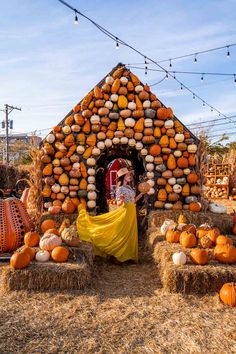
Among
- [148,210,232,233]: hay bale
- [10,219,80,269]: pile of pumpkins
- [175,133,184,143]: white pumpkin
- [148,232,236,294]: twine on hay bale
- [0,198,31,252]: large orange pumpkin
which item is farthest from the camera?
[175,133,184,143]: white pumpkin

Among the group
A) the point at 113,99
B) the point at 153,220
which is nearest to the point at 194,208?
the point at 153,220

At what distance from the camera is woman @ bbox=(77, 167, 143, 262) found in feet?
22.3

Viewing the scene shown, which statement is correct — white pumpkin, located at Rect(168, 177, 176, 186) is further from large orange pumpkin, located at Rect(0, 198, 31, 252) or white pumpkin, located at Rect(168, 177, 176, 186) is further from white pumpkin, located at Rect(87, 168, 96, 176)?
large orange pumpkin, located at Rect(0, 198, 31, 252)

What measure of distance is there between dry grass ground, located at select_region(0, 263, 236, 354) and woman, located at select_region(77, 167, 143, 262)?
1.44 m

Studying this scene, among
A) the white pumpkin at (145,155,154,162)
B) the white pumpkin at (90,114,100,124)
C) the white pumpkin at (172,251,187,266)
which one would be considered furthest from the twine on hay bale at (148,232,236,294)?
the white pumpkin at (90,114,100,124)

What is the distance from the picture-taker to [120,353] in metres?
3.39

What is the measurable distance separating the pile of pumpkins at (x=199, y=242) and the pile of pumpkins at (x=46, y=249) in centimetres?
165

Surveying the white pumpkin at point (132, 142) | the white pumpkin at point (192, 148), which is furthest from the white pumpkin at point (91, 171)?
the white pumpkin at point (192, 148)

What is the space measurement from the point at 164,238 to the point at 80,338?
351 centimetres

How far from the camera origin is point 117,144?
329 inches

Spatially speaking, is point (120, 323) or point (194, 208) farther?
point (194, 208)

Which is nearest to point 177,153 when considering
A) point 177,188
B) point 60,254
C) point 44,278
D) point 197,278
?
point 177,188

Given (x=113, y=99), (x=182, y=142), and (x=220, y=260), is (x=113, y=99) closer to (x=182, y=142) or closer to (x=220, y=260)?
(x=182, y=142)

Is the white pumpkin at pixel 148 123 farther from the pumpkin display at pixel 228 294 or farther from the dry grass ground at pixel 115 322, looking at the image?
the pumpkin display at pixel 228 294
